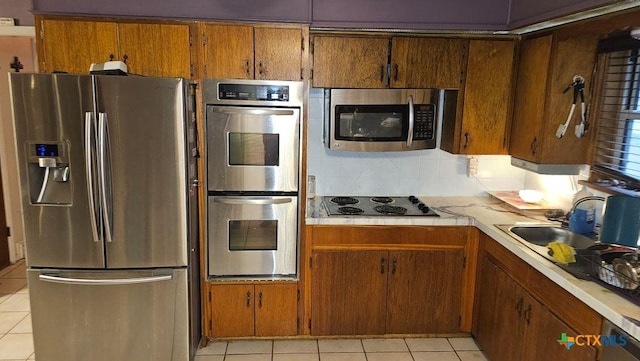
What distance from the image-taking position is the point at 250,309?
281cm

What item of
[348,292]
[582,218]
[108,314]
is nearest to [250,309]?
[348,292]

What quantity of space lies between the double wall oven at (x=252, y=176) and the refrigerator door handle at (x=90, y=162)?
0.61 m

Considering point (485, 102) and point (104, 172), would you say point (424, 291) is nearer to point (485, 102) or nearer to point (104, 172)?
point (485, 102)

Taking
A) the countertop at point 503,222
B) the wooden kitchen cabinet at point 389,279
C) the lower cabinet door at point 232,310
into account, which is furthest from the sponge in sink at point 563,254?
the lower cabinet door at point 232,310

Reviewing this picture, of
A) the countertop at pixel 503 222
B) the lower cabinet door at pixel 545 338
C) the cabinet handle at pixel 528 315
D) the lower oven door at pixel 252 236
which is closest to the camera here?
the countertop at pixel 503 222

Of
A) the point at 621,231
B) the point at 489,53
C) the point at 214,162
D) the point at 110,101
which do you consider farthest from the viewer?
the point at 489,53

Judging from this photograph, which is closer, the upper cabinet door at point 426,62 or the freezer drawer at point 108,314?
the freezer drawer at point 108,314

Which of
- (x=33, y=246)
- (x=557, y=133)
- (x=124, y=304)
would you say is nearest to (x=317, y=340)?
(x=124, y=304)

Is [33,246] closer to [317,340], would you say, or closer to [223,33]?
[223,33]

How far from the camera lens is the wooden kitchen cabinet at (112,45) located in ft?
8.08

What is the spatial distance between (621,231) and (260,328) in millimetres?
2094

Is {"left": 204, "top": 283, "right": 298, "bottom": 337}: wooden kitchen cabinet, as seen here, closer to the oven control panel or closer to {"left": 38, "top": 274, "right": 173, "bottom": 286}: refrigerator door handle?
{"left": 38, "top": 274, "right": 173, "bottom": 286}: refrigerator door handle

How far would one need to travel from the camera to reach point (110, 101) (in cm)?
224

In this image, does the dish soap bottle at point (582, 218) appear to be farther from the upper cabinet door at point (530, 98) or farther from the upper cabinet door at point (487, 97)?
the upper cabinet door at point (487, 97)
